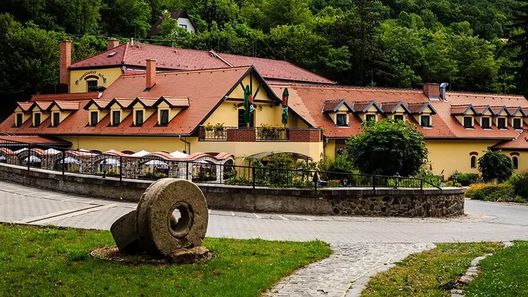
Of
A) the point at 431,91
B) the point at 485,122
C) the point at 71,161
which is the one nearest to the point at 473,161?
the point at 485,122

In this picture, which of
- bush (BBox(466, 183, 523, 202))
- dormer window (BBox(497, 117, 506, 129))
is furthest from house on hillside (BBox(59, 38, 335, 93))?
bush (BBox(466, 183, 523, 202))

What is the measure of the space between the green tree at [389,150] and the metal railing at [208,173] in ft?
9.96

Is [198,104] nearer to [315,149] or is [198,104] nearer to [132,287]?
[315,149]

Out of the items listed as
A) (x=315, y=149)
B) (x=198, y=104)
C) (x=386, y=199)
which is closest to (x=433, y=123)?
(x=315, y=149)

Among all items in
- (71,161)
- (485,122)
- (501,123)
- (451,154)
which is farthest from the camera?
(501,123)

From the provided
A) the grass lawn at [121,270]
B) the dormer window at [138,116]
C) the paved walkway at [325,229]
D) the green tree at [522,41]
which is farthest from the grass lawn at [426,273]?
the green tree at [522,41]

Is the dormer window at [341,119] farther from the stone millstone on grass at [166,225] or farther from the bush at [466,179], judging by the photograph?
the stone millstone on grass at [166,225]

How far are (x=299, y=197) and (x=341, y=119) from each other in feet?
72.9

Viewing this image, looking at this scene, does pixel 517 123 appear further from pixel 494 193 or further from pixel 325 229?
pixel 325 229

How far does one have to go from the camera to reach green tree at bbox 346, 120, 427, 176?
30719mm

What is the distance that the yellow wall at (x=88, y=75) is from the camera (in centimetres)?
4981

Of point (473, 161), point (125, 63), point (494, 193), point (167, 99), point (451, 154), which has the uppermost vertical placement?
point (125, 63)

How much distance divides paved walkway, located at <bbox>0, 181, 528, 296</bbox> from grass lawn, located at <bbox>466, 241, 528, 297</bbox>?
2014 millimetres

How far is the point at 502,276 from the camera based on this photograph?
36.9 ft
